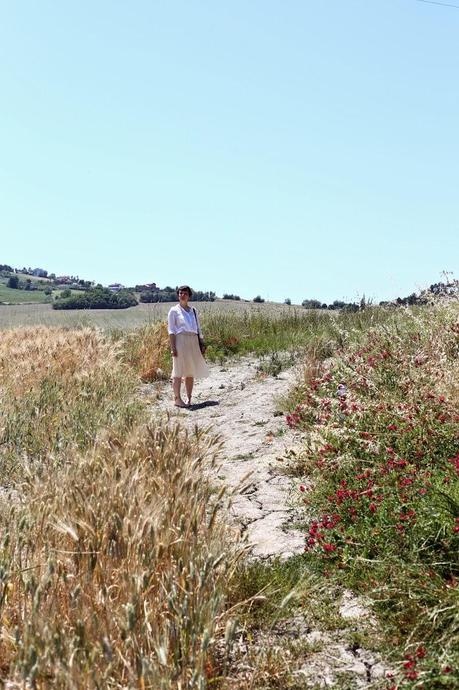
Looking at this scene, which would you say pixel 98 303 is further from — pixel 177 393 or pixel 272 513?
pixel 272 513

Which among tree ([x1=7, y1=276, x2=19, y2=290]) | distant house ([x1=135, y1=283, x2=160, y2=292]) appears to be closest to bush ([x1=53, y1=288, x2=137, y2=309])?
distant house ([x1=135, y1=283, x2=160, y2=292])

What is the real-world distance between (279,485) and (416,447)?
129cm

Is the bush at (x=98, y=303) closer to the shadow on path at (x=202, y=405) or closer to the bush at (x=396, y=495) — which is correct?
the shadow on path at (x=202, y=405)

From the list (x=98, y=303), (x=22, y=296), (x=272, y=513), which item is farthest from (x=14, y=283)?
(x=272, y=513)

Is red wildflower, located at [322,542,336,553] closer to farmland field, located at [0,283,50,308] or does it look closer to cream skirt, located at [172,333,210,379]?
cream skirt, located at [172,333,210,379]

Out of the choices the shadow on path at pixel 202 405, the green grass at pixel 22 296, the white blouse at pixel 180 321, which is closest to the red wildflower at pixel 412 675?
the shadow on path at pixel 202 405

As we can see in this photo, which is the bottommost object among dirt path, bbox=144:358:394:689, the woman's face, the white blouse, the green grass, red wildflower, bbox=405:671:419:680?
dirt path, bbox=144:358:394:689

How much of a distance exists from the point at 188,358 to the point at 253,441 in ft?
14.1

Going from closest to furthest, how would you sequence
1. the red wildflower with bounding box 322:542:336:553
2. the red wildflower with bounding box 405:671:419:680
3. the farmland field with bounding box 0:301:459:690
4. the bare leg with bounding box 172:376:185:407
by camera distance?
the farmland field with bounding box 0:301:459:690
the red wildflower with bounding box 405:671:419:680
the red wildflower with bounding box 322:542:336:553
the bare leg with bounding box 172:376:185:407

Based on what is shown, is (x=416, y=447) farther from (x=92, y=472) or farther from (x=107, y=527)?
(x=107, y=527)

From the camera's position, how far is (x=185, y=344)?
40.4ft

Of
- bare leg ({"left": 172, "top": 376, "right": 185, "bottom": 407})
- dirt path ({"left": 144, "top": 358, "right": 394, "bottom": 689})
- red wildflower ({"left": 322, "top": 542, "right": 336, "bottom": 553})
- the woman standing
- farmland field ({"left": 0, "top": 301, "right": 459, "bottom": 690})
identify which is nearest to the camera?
farmland field ({"left": 0, "top": 301, "right": 459, "bottom": 690})

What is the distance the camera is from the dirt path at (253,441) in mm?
5094

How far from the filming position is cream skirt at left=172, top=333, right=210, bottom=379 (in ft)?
40.0
